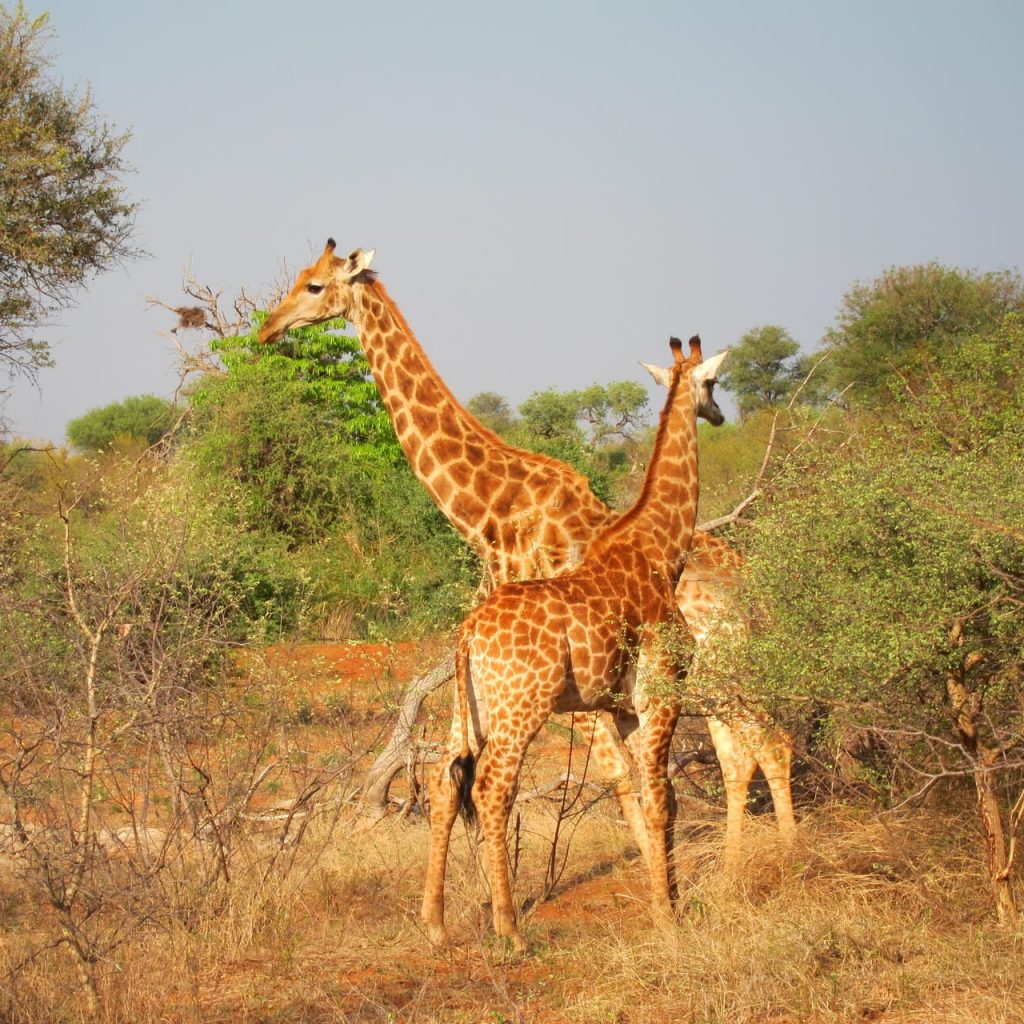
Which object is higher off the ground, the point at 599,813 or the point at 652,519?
the point at 652,519

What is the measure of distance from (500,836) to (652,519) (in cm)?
178

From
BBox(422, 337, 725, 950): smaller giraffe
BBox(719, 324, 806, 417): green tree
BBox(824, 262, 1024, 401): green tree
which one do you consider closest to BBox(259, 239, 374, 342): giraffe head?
BBox(422, 337, 725, 950): smaller giraffe

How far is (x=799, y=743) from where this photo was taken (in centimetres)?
638

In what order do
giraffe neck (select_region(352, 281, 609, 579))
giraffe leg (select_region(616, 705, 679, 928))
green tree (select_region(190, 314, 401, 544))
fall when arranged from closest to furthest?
giraffe leg (select_region(616, 705, 679, 928))
giraffe neck (select_region(352, 281, 609, 579))
green tree (select_region(190, 314, 401, 544))

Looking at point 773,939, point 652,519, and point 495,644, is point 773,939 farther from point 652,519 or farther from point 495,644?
point 652,519

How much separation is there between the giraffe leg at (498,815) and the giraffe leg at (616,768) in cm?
119

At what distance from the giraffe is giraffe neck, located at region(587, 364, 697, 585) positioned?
17cm

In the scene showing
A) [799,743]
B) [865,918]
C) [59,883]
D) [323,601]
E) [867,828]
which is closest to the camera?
[59,883]

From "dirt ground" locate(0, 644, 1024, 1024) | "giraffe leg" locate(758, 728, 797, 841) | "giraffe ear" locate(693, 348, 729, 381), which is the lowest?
"dirt ground" locate(0, 644, 1024, 1024)

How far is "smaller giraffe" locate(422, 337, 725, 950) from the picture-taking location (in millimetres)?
5402

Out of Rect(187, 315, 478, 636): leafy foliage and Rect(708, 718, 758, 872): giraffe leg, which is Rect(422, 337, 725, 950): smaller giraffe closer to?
Rect(708, 718, 758, 872): giraffe leg

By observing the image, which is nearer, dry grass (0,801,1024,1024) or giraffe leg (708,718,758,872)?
dry grass (0,801,1024,1024)

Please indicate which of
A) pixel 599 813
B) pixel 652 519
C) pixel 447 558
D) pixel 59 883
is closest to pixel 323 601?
pixel 447 558

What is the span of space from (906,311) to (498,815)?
60.7 feet
